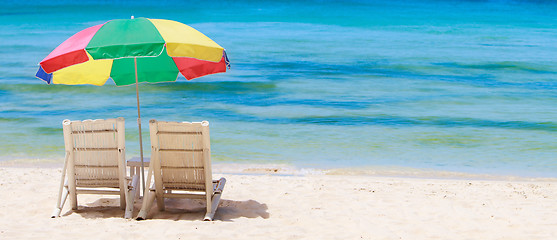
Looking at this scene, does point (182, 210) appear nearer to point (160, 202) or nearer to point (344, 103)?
point (160, 202)

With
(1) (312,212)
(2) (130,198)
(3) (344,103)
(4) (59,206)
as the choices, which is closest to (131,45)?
(2) (130,198)

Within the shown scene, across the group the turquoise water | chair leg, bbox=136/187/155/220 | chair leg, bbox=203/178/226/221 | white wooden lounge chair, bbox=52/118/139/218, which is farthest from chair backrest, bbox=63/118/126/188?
the turquoise water

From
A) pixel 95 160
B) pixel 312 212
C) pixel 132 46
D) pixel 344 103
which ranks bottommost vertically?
pixel 344 103

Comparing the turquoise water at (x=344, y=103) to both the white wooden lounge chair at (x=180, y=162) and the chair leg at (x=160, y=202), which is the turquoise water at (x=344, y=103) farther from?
the white wooden lounge chair at (x=180, y=162)

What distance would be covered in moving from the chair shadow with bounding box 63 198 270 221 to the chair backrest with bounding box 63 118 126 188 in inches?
12.5

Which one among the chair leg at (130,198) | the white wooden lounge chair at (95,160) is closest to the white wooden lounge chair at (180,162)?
the chair leg at (130,198)

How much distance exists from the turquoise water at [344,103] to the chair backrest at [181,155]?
12.6ft

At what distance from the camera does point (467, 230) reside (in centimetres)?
541

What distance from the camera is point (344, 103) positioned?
627 inches

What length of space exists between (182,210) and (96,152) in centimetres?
98

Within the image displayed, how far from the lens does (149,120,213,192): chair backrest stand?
5371 millimetres

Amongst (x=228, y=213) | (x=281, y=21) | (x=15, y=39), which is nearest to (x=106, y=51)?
(x=228, y=213)

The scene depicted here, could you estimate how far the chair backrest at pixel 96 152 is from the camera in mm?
5457

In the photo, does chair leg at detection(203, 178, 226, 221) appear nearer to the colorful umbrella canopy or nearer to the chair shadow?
the chair shadow
